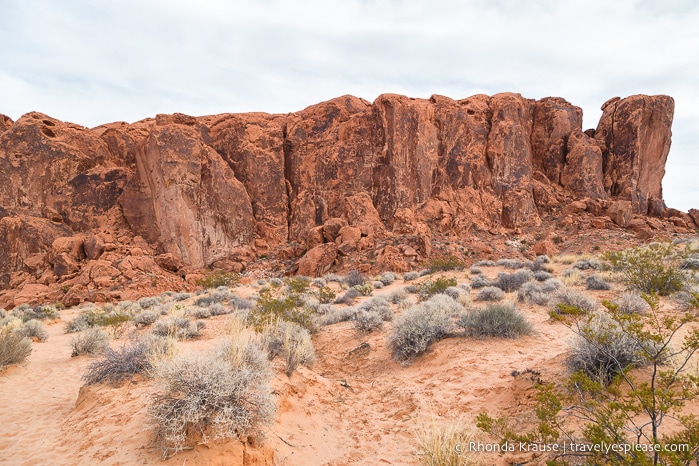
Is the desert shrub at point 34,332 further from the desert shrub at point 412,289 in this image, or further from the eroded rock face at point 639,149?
the eroded rock face at point 639,149

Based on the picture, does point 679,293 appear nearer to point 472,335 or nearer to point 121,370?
point 472,335

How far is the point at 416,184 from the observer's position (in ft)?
96.1

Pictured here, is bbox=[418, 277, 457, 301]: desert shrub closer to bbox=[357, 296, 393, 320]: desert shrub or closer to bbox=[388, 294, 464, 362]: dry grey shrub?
bbox=[357, 296, 393, 320]: desert shrub

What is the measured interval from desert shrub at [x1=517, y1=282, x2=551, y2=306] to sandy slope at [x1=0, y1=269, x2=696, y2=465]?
6.94 ft

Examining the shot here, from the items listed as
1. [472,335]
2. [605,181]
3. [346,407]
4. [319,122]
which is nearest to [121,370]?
[346,407]

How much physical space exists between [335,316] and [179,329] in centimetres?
430

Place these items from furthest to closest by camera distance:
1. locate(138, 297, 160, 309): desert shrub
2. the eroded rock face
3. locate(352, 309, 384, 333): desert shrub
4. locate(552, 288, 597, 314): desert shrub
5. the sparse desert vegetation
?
the eroded rock face, locate(138, 297, 160, 309): desert shrub, locate(352, 309, 384, 333): desert shrub, locate(552, 288, 597, 314): desert shrub, the sparse desert vegetation

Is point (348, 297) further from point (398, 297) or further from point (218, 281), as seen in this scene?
point (218, 281)

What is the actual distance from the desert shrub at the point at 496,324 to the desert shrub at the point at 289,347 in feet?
10.6

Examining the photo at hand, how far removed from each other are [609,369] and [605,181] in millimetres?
34648

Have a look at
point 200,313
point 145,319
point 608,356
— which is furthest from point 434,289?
point 145,319

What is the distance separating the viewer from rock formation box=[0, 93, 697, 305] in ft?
85.7

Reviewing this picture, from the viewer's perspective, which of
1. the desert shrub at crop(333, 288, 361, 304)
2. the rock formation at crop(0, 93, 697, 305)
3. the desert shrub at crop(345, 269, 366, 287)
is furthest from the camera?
the rock formation at crop(0, 93, 697, 305)

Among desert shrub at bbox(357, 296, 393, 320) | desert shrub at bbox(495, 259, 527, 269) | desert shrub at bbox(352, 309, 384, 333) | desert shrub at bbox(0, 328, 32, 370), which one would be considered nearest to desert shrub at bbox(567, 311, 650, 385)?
desert shrub at bbox(352, 309, 384, 333)
